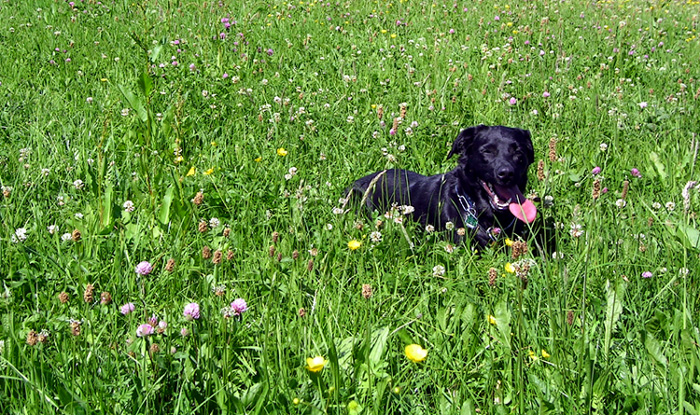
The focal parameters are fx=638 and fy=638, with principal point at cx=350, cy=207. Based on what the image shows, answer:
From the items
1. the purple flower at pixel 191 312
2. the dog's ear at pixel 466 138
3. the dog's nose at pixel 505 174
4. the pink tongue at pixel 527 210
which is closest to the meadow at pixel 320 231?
the purple flower at pixel 191 312

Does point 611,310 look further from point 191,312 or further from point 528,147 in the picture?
point 528,147

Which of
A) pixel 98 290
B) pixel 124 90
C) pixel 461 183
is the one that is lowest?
pixel 461 183

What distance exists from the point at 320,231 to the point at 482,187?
1262mm

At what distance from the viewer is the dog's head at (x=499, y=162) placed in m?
3.85

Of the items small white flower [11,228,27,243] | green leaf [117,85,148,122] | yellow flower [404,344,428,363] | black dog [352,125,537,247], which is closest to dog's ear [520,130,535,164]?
black dog [352,125,537,247]

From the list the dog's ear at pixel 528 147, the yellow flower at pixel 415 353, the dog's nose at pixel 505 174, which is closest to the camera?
the yellow flower at pixel 415 353

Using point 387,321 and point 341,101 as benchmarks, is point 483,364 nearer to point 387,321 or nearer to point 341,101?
point 387,321

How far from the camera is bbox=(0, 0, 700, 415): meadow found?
195 centimetres

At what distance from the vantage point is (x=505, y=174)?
12.5 ft

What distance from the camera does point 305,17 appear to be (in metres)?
8.40

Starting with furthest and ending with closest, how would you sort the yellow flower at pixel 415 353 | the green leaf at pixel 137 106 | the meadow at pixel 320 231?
the green leaf at pixel 137 106 → the meadow at pixel 320 231 → the yellow flower at pixel 415 353

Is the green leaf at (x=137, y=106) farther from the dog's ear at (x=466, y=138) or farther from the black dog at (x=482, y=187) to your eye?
the dog's ear at (x=466, y=138)

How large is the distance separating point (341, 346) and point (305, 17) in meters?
6.90

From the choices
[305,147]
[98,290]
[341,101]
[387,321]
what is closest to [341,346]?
[387,321]
